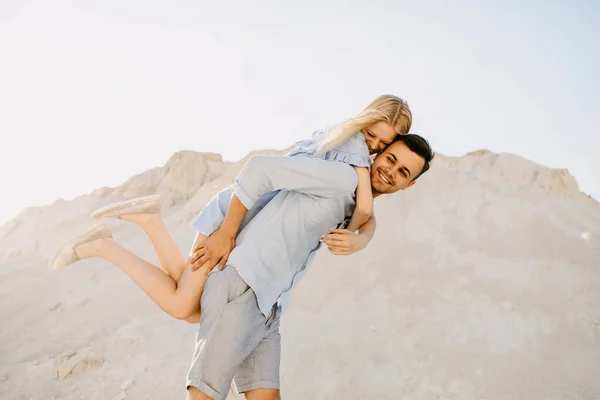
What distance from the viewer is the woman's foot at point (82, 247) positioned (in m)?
2.53

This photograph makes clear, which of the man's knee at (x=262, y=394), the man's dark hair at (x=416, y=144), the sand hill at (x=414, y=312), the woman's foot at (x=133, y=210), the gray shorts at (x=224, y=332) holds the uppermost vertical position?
the man's dark hair at (x=416, y=144)

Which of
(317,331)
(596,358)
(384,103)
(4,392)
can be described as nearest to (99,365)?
(4,392)

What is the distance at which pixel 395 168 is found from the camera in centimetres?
232

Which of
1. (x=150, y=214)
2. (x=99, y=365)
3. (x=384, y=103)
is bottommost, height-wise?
(x=99, y=365)

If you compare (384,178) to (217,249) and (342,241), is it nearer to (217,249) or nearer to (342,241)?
(342,241)

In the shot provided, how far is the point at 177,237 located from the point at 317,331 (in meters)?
4.52

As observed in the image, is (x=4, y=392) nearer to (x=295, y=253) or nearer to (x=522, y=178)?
(x=295, y=253)

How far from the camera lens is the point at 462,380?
5242 mm

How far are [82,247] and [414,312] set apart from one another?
16.5 ft

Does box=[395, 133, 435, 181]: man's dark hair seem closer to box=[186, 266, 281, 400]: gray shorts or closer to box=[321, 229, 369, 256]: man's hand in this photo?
box=[321, 229, 369, 256]: man's hand

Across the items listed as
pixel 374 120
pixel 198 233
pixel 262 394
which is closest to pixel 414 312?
pixel 262 394

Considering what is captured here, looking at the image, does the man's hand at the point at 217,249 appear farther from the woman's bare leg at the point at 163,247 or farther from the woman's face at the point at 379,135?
the woman's face at the point at 379,135

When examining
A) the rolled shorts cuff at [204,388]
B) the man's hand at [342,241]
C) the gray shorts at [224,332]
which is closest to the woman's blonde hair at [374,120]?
the man's hand at [342,241]

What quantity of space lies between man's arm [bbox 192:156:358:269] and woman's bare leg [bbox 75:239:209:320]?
0.20 metres
